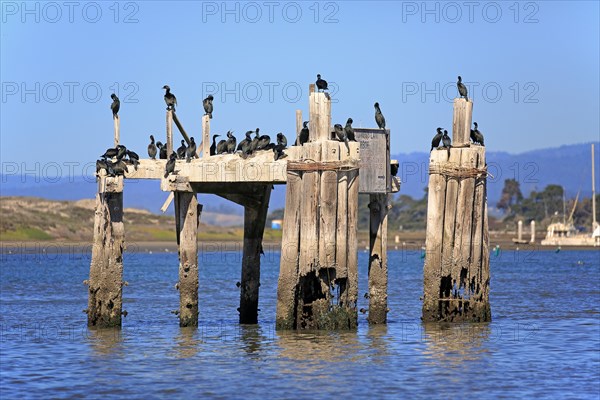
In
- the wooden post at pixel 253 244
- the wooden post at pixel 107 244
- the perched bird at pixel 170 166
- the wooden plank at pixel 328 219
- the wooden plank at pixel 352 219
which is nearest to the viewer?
the wooden plank at pixel 328 219

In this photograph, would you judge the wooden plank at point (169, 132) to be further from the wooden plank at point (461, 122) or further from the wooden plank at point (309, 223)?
the wooden plank at point (461, 122)

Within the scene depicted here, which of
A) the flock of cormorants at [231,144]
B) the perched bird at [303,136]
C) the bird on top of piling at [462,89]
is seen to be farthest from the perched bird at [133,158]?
the bird on top of piling at [462,89]

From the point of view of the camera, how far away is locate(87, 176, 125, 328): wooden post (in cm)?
2761

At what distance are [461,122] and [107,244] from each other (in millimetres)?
8359

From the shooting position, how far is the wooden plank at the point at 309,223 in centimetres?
2545

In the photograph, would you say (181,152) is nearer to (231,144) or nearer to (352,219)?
(231,144)

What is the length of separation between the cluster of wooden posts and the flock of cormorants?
0.68ft

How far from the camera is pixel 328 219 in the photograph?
2541 cm

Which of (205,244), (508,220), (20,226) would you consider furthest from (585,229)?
(20,226)

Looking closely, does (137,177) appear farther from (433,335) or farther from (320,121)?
(433,335)

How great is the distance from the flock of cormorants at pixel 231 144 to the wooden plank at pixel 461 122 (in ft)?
0.58

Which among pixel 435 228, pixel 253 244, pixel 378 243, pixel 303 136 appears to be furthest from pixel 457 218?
pixel 253 244

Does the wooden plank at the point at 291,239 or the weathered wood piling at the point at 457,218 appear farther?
the weathered wood piling at the point at 457,218

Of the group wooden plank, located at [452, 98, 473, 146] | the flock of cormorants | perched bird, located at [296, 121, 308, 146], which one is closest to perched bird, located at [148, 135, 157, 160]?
the flock of cormorants
